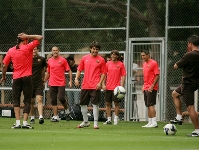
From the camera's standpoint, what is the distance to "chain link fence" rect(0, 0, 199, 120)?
80.8ft

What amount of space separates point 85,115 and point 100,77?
3.53ft

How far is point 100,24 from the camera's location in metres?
25.9

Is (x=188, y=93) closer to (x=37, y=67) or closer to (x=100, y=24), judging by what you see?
(x=37, y=67)

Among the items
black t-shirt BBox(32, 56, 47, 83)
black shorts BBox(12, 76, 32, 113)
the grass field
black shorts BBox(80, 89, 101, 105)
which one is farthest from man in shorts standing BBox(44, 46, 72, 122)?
the grass field

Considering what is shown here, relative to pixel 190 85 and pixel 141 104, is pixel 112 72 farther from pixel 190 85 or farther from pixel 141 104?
pixel 190 85

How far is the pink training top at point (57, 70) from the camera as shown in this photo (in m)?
23.9

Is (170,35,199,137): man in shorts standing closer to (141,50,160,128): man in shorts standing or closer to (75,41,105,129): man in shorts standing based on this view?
(75,41,105,129): man in shorts standing

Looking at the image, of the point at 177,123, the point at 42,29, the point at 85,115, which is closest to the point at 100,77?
the point at 85,115

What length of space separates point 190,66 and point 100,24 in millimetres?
10522

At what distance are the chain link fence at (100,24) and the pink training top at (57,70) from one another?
2128 millimetres

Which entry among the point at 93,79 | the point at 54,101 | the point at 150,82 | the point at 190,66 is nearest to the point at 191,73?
the point at 190,66

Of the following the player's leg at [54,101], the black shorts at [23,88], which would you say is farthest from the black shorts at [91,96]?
the player's leg at [54,101]

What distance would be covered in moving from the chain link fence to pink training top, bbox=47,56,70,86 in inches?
83.8

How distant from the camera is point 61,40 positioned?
26.5 meters
